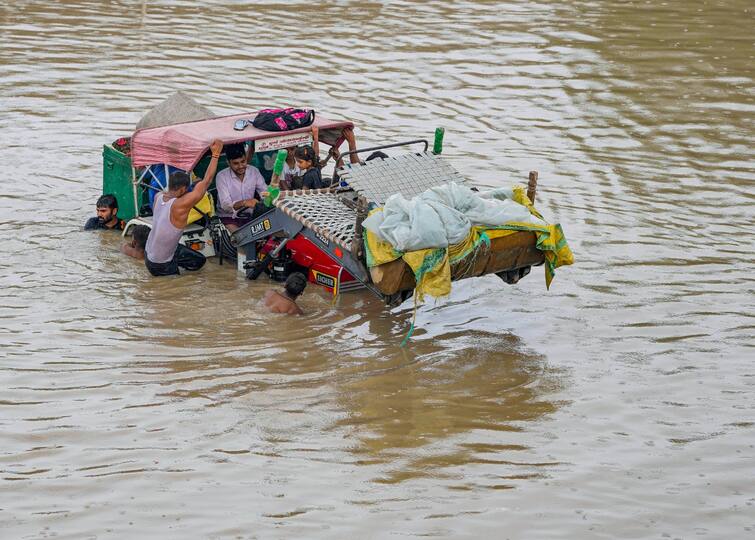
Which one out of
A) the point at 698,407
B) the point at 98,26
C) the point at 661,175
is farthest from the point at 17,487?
the point at 98,26

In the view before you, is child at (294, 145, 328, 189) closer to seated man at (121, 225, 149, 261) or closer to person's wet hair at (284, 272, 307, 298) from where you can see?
person's wet hair at (284, 272, 307, 298)

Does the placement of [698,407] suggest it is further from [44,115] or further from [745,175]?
[44,115]

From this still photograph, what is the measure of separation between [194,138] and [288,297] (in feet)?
6.22

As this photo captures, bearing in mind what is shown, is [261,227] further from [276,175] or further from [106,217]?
[106,217]

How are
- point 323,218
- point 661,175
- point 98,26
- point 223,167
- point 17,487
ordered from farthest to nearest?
point 98,26
point 661,175
point 223,167
point 323,218
point 17,487

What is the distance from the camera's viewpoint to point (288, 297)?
10578 millimetres

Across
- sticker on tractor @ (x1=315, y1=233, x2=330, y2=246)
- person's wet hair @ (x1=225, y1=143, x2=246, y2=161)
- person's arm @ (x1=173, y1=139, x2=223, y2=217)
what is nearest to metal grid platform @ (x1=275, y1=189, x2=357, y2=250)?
sticker on tractor @ (x1=315, y1=233, x2=330, y2=246)

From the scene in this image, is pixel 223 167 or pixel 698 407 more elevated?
pixel 223 167

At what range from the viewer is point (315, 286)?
11.4 metres

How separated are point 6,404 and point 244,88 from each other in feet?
33.2

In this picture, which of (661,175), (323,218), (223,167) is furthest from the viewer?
(661,175)

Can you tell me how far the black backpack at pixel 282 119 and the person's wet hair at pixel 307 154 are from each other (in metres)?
0.24

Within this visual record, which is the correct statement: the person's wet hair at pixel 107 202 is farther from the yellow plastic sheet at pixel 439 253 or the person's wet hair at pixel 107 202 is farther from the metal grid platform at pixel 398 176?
the yellow plastic sheet at pixel 439 253

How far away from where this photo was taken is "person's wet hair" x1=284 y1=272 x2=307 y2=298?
34.3ft
